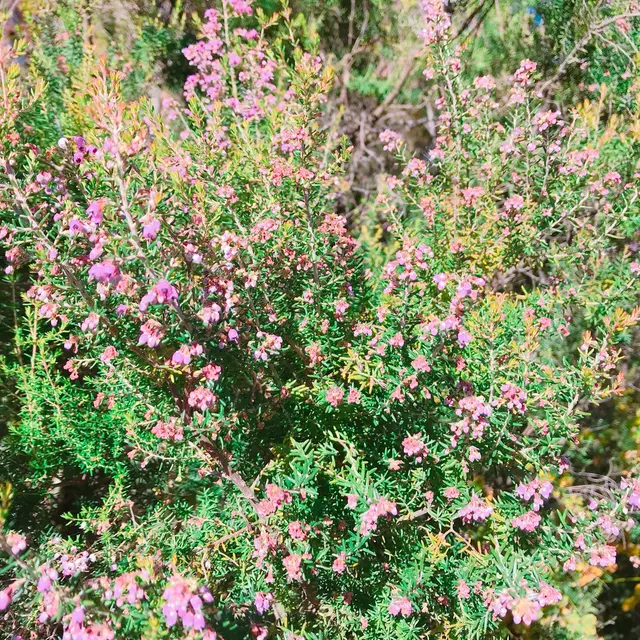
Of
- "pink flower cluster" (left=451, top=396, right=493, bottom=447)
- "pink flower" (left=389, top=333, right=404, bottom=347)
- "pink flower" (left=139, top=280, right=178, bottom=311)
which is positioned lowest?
"pink flower cluster" (left=451, top=396, right=493, bottom=447)

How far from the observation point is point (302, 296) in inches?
113

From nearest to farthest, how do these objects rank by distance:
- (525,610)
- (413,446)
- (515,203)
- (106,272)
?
(106,272) → (525,610) → (413,446) → (515,203)

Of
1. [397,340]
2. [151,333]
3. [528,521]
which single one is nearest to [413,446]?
[397,340]

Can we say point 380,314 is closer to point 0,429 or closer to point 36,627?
point 36,627

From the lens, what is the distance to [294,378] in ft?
10.3

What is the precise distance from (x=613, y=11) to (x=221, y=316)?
4452 millimetres

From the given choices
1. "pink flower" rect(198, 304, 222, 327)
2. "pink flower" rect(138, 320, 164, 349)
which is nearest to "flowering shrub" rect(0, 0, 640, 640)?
"pink flower" rect(198, 304, 222, 327)

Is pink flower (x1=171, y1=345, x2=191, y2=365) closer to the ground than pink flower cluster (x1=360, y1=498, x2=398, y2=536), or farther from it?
farther from it

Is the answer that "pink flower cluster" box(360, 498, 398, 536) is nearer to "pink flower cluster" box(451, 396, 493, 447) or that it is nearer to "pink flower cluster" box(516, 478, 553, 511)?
"pink flower cluster" box(451, 396, 493, 447)

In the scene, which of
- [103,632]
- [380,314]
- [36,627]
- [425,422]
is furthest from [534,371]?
[36,627]

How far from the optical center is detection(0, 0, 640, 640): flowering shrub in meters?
2.13

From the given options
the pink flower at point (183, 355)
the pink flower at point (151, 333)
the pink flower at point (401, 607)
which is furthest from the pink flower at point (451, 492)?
the pink flower at point (151, 333)

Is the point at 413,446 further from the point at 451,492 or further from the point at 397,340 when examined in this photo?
the point at 397,340

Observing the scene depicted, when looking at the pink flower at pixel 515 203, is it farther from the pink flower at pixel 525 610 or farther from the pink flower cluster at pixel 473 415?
the pink flower at pixel 525 610
